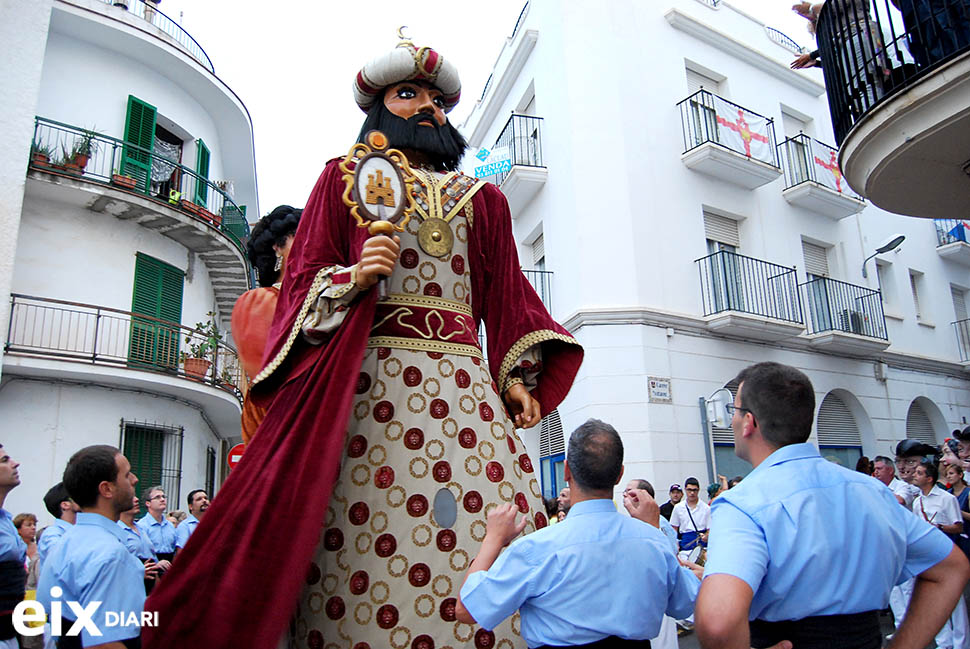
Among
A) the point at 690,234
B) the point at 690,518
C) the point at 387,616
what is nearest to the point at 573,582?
the point at 387,616

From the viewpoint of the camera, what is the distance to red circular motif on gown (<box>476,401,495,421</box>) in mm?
2475

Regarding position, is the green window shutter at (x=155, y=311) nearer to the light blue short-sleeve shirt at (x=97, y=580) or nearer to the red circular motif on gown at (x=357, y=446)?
the light blue short-sleeve shirt at (x=97, y=580)

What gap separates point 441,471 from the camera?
2.31 m

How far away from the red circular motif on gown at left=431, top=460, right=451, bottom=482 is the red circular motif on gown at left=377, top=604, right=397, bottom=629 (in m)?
0.39

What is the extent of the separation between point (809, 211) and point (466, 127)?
8.28 metres

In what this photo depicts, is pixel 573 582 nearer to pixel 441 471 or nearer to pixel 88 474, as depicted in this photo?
pixel 441 471

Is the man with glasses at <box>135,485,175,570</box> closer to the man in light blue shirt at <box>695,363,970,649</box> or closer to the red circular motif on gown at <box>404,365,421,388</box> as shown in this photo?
the red circular motif on gown at <box>404,365,421,388</box>

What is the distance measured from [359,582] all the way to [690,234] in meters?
11.8

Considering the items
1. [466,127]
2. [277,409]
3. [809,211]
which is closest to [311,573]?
[277,409]

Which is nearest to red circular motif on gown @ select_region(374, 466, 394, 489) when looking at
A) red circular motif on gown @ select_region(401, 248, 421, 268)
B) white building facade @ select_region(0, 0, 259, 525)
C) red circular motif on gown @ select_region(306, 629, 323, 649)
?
red circular motif on gown @ select_region(306, 629, 323, 649)

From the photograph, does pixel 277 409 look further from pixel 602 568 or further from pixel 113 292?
pixel 113 292

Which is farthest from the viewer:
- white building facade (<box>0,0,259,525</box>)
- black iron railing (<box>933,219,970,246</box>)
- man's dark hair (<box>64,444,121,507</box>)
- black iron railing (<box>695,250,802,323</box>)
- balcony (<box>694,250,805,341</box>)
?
black iron railing (<box>933,219,970,246</box>)

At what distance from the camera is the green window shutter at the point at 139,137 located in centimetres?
1338

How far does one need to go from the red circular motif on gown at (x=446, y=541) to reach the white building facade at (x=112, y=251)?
10986mm
